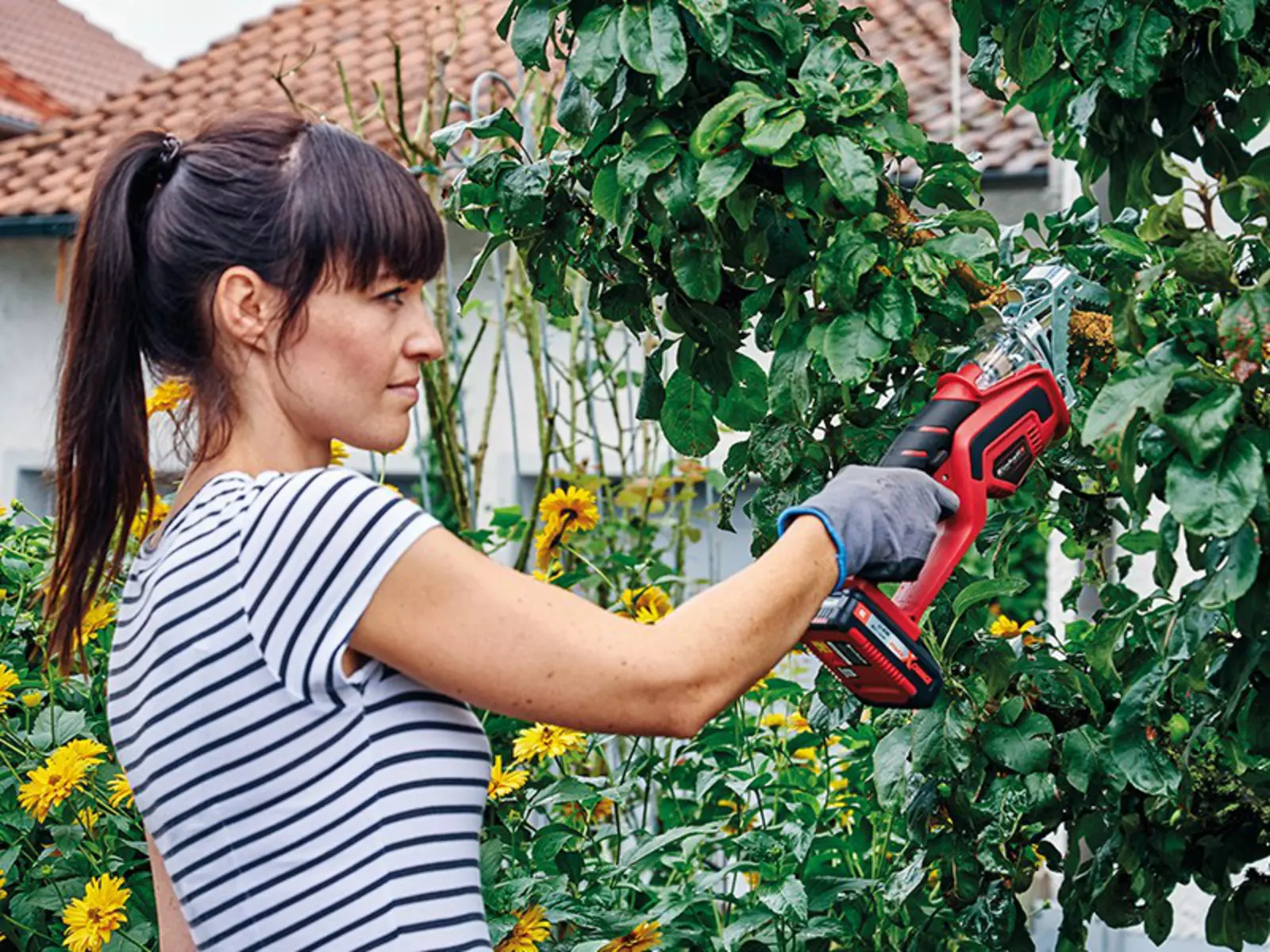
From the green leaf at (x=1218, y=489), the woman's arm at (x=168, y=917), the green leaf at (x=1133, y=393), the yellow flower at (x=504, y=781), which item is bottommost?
the yellow flower at (x=504, y=781)

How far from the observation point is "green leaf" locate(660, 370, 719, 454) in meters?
2.12

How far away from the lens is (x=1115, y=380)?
1543 millimetres

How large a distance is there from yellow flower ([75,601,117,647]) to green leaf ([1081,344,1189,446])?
1591 mm

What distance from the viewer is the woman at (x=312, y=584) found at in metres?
1.47

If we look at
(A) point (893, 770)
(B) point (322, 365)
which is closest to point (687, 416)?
(A) point (893, 770)

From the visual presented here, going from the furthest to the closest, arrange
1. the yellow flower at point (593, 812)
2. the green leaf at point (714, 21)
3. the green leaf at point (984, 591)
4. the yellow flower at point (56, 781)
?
the yellow flower at point (593, 812), the yellow flower at point (56, 781), the green leaf at point (984, 591), the green leaf at point (714, 21)

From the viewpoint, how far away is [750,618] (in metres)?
1.54

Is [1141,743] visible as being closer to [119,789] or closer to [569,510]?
[569,510]

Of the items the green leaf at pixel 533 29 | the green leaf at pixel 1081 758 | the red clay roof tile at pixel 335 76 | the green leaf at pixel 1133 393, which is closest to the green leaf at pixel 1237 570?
the green leaf at pixel 1133 393

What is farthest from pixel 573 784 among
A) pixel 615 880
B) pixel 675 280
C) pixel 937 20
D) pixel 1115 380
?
pixel 937 20

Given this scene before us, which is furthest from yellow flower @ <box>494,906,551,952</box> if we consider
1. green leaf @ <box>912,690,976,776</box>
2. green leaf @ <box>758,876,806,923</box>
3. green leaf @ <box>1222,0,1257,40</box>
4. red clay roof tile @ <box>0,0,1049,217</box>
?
red clay roof tile @ <box>0,0,1049,217</box>

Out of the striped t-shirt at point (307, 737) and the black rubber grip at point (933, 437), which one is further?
the black rubber grip at point (933, 437)

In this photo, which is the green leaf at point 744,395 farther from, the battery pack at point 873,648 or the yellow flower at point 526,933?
the yellow flower at point 526,933

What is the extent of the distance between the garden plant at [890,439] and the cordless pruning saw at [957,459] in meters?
0.06
